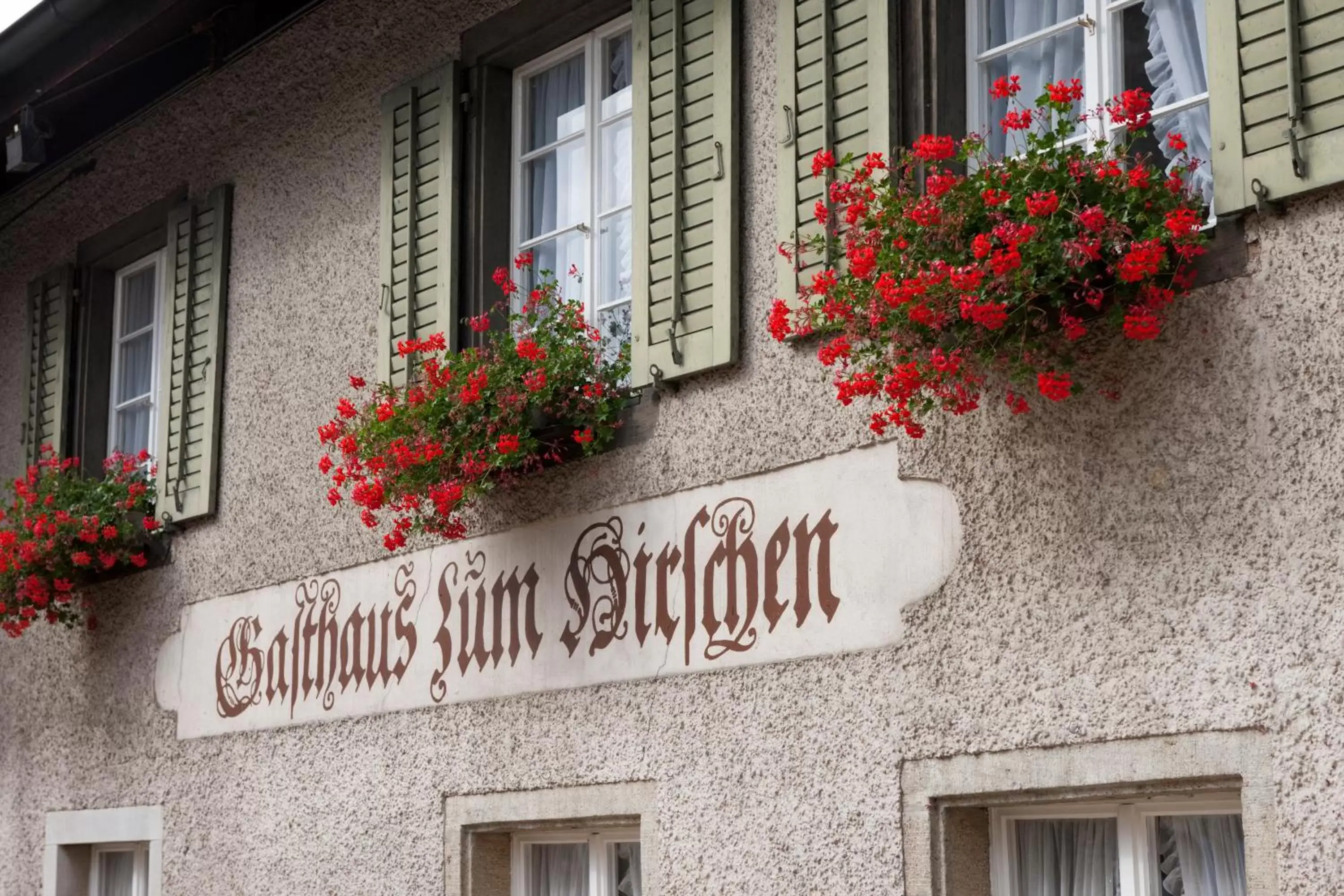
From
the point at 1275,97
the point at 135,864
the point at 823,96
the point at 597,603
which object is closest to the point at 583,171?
the point at 823,96

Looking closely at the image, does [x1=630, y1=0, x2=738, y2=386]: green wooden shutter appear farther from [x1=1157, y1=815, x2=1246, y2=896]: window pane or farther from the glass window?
[x1=1157, y1=815, x2=1246, y2=896]: window pane

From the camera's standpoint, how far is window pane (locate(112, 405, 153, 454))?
921 centimetres

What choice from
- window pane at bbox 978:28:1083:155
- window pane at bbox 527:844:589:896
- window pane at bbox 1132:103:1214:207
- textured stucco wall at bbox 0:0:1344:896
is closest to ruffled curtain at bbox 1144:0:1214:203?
window pane at bbox 1132:103:1214:207

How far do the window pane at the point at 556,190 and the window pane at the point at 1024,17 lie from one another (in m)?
1.80

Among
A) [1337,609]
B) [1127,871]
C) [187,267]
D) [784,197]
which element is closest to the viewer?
[1337,609]

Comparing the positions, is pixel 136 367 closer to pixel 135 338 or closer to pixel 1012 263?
pixel 135 338

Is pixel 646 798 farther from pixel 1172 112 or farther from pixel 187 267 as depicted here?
pixel 187 267

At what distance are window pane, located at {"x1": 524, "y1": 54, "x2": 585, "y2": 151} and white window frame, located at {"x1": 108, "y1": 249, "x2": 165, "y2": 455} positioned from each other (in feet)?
8.96

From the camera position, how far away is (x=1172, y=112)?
4965 millimetres

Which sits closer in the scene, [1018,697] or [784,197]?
[1018,697]

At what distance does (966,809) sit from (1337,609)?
4.10 ft

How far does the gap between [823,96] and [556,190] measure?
1650 mm

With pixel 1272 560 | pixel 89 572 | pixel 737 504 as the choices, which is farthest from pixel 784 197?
pixel 89 572

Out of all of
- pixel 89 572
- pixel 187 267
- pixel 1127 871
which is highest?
pixel 187 267
